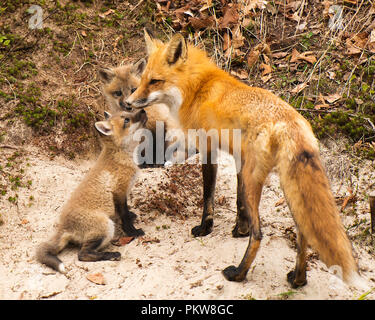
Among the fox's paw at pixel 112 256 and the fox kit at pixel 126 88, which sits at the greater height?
the fox kit at pixel 126 88

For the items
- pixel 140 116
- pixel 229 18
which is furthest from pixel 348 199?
pixel 229 18

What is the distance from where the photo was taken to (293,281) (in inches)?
144

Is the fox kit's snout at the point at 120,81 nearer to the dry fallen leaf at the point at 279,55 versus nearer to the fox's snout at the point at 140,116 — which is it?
the fox's snout at the point at 140,116

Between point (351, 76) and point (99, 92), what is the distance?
14.0 ft

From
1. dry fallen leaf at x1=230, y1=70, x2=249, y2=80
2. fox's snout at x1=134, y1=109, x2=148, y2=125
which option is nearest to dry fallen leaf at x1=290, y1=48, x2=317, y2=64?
dry fallen leaf at x1=230, y1=70, x2=249, y2=80

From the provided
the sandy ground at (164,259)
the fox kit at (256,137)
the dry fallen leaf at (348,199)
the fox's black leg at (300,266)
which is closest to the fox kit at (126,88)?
the sandy ground at (164,259)

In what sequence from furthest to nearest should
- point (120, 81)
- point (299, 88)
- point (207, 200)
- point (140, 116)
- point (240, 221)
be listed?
point (120, 81) → point (299, 88) → point (140, 116) → point (207, 200) → point (240, 221)

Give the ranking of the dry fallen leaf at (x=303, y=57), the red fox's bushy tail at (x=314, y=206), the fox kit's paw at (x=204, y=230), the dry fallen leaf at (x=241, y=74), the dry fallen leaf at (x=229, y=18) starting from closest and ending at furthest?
the red fox's bushy tail at (x=314, y=206), the fox kit's paw at (x=204, y=230), the dry fallen leaf at (x=303, y=57), the dry fallen leaf at (x=241, y=74), the dry fallen leaf at (x=229, y=18)

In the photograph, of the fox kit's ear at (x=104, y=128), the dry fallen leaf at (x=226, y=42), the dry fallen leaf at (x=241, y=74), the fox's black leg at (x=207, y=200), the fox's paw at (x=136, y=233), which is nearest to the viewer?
the fox's black leg at (x=207, y=200)

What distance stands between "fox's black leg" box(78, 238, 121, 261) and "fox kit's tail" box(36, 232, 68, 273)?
229mm

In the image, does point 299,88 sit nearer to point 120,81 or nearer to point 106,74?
point 120,81

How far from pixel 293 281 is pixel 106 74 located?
15.2ft

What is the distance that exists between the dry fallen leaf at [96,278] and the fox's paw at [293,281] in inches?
71.3

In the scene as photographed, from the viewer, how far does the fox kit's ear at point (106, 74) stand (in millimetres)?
6656
